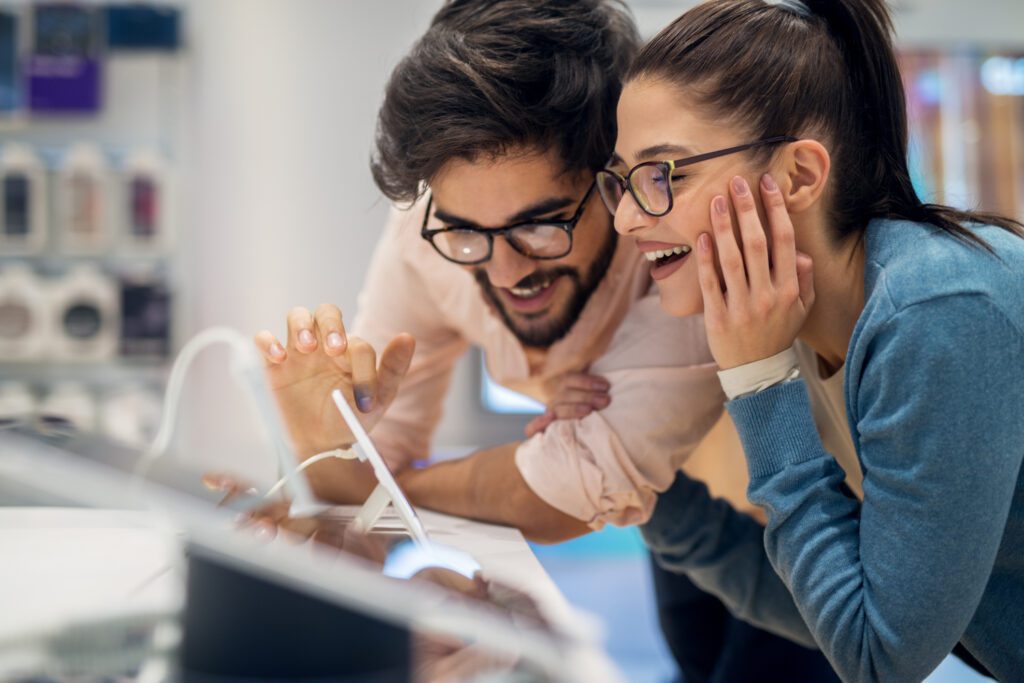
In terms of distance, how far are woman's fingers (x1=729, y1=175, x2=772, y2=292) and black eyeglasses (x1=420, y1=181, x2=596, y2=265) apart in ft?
0.96

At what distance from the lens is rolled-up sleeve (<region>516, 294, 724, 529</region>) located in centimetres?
119

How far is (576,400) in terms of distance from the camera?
127 cm

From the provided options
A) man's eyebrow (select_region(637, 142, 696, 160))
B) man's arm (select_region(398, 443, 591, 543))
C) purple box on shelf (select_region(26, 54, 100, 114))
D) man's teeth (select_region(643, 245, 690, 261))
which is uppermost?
purple box on shelf (select_region(26, 54, 100, 114))

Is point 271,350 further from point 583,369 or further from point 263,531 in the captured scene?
point 263,531

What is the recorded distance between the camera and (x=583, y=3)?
4.45 ft

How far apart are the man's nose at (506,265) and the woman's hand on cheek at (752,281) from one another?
29 cm

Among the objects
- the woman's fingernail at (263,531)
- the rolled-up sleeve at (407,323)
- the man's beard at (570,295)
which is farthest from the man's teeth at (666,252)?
the woman's fingernail at (263,531)

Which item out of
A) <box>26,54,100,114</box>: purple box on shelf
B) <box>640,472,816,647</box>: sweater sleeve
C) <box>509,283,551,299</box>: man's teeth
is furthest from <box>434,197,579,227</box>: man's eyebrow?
<box>26,54,100,114</box>: purple box on shelf

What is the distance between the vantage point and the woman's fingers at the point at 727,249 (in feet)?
3.33

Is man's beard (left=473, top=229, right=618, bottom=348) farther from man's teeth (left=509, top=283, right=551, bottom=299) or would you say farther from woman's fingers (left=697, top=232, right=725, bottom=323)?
woman's fingers (left=697, top=232, right=725, bottom=323)

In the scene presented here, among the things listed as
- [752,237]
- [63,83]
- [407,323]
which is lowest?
[407,323]

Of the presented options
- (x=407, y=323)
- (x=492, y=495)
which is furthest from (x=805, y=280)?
(x=407, y=323)

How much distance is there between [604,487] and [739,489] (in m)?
0.51

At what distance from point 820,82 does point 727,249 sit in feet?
0.70
